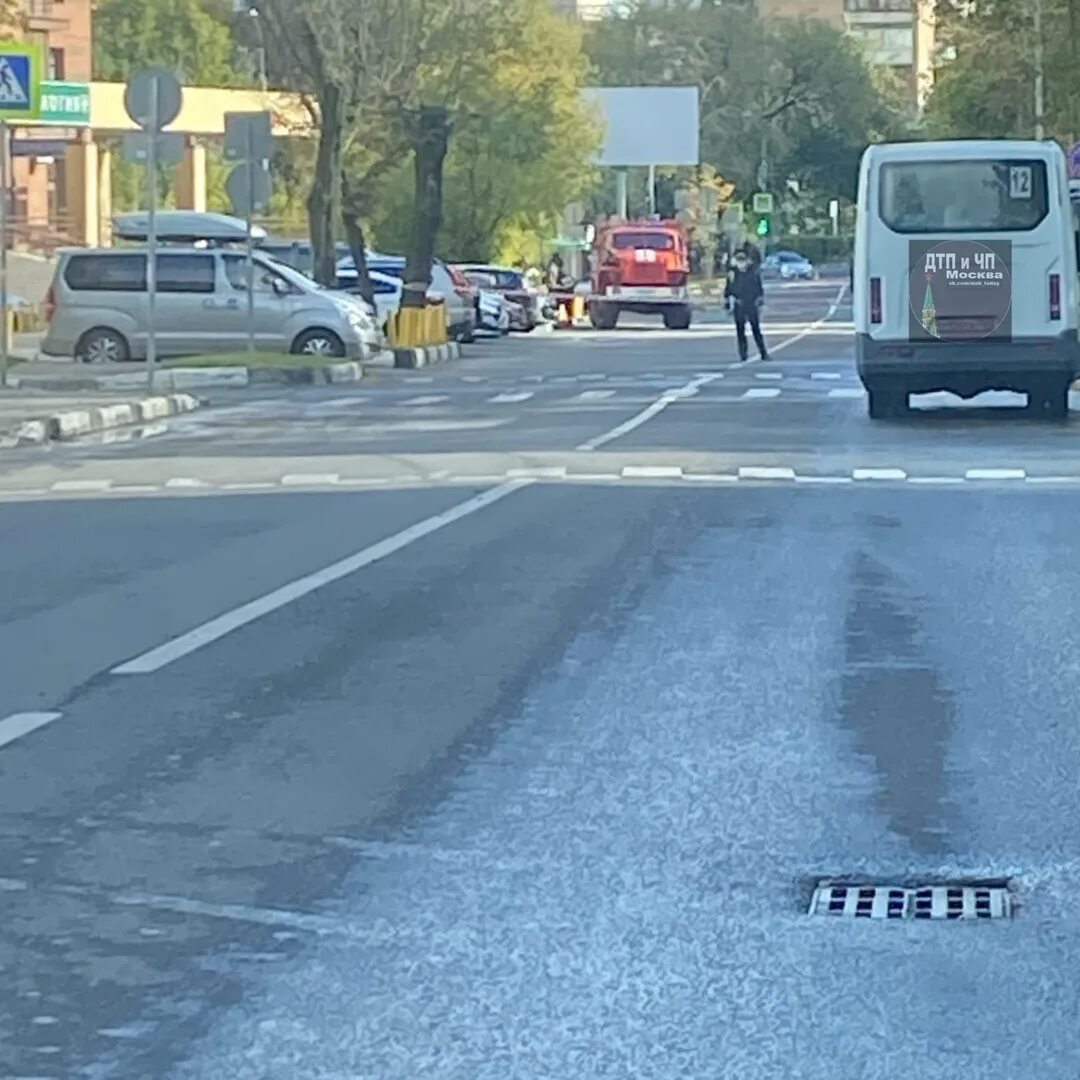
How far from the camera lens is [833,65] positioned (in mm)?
120750

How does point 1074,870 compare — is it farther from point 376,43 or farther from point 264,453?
point 376,43

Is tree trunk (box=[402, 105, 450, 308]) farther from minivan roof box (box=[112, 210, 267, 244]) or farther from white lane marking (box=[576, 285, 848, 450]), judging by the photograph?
white lane marking (box=[576, 285, 848, 450])

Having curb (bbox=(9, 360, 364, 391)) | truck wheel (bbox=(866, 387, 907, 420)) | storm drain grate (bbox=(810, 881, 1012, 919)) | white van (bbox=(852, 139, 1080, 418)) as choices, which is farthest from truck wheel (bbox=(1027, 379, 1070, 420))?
storm drain grate (bbox=(810, 881, 1012, 919))

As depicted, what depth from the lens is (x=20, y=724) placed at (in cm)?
957

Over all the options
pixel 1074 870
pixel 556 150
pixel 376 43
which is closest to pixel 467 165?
pixel 556 150

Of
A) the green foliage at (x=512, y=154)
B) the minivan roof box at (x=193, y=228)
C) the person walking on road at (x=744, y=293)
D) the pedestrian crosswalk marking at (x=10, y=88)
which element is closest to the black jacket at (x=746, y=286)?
the person walking on road at (x=744, y=293)

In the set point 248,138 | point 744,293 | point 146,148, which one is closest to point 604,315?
point 744,293

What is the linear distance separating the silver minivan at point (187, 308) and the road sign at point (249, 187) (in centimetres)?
262

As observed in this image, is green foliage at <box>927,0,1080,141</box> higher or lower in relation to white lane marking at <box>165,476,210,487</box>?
higher

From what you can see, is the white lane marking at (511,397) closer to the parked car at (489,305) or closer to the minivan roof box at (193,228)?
the minivan roof box at (193,228)

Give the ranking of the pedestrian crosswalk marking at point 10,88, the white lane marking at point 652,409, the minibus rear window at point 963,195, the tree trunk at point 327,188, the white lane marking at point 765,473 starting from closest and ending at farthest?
the white lane marking at point 765,473 < the white lane marking at point 652,409 < the minibus rear window at point 963,195 < the pedestrian crosswalk marking at point 10,88 < the tree trunk at point 327,188

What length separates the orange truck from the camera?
63.7 meters

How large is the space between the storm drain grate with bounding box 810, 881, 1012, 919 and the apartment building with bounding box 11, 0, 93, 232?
63071 mm

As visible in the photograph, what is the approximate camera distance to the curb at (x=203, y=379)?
32.6 meters
